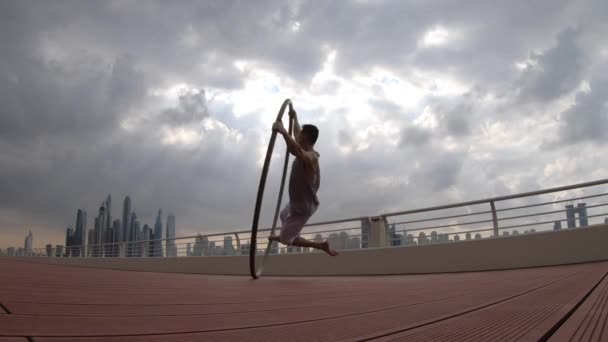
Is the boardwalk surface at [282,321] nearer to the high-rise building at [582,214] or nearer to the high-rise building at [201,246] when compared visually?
the high-rise building at [582,214]

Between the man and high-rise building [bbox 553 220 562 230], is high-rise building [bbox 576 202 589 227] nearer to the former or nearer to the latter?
high-rise building [bbox 553 220 562 230]

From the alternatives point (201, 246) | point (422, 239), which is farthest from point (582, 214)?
point (201, 246)

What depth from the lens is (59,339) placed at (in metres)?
0.67

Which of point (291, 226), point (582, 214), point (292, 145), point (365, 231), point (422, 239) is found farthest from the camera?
point (365, 231)

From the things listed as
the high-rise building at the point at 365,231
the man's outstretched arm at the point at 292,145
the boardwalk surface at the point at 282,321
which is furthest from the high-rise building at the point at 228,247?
the boardwalk surface at the point at 282,321

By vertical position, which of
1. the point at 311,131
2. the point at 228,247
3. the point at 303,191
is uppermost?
the point at 311,131

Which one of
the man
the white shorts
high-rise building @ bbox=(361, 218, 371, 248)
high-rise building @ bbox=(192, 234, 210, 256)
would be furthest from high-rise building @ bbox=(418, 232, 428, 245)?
high-rise building @ bbox=(192, 234, 210, 256)

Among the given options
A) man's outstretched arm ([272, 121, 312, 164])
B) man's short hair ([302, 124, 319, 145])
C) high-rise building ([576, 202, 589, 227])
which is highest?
man's short hair ([302, 124, 319, 145])

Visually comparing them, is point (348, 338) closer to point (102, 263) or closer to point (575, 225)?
point (575, 225)

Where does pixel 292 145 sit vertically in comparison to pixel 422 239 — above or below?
above

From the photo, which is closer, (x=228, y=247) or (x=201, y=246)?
(x=228, y=247)

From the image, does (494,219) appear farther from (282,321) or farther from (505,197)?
(282,321)

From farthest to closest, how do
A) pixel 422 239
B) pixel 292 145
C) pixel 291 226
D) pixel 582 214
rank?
pixel 422 239, pixel 582 214, pixel 291 226, pixel 292 145

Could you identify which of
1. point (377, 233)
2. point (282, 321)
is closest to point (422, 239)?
point (377, 233)
